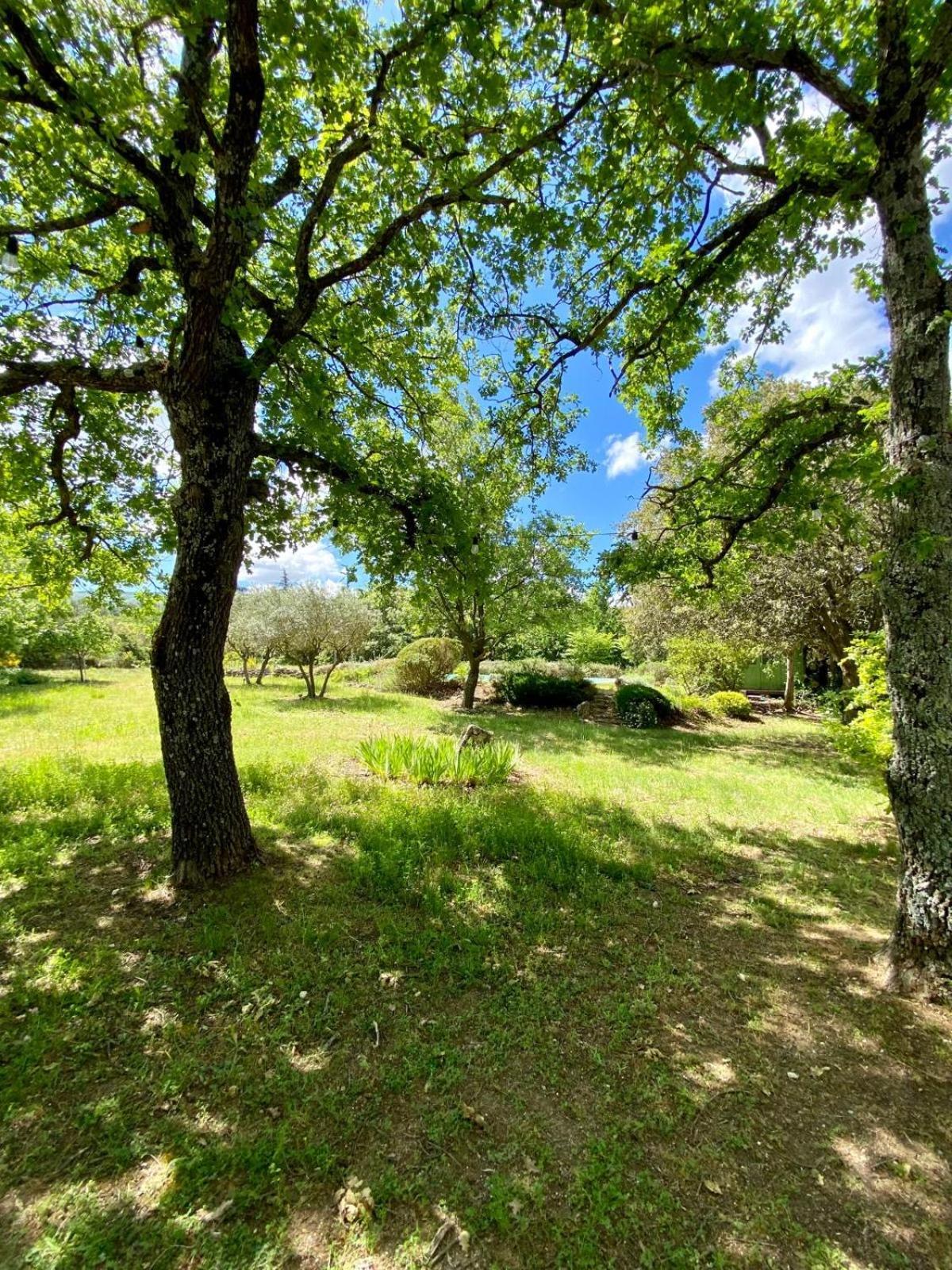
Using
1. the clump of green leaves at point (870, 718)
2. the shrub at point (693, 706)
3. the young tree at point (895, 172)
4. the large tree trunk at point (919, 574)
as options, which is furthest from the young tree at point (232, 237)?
the shrub at point (693, 706)

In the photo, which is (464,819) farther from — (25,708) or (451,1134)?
(25,708)

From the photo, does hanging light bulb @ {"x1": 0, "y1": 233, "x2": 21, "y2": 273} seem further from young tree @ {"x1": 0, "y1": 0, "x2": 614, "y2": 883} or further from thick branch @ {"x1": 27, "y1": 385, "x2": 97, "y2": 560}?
thick branch @ {"x1": 27, "y1": 385, "x2": 97, "y2": 560}

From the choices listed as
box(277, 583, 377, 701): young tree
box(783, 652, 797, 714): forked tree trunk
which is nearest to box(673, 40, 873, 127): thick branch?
box(277, 583, 377, 701): young tree

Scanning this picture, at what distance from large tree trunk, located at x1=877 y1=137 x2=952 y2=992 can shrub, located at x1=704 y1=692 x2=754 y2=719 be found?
13.2m

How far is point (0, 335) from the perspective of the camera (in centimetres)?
443

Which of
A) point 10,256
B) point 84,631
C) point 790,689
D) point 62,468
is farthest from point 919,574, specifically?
point 84,631

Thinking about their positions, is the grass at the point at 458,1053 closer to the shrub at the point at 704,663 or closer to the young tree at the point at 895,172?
the young tree at the point at 895,172

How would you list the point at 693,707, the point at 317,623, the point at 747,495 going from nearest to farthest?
the point at 747,495, the point at 693,707, the point at 317,623

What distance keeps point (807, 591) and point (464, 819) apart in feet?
36.6

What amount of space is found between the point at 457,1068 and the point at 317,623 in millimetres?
14772

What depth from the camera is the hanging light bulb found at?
11.9ft

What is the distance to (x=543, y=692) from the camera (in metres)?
15.9

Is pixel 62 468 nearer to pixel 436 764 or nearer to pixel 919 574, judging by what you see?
pixel 436 764

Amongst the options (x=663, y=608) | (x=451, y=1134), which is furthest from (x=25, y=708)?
(x=663, y=608)
